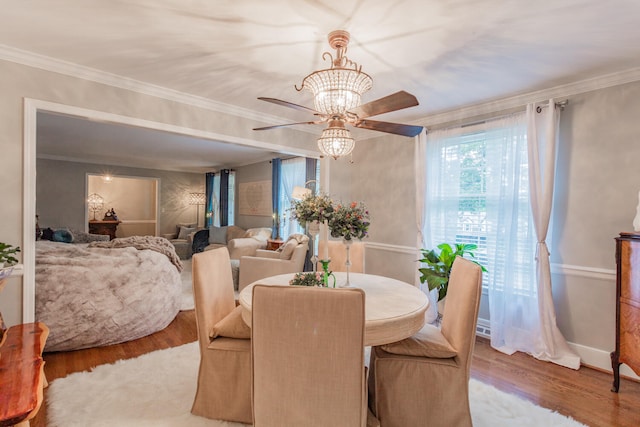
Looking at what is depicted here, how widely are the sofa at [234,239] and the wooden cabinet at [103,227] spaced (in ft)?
8.63

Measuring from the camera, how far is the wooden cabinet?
27.2 ft

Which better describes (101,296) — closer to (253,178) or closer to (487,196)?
(487,196)

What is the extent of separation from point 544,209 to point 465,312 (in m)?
1.76

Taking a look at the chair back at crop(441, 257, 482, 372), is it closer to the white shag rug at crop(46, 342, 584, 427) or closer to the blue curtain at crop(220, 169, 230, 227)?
the white shag rug at crop(46, 342, 584, 427)

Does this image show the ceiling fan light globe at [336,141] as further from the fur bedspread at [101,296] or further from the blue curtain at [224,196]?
the blue curtain at [224,196]

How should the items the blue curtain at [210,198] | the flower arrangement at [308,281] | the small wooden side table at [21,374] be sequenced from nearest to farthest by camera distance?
the small wooden side table at [21,374] → the flower arrangement at [308,281] → the blue curtain at [210,198]

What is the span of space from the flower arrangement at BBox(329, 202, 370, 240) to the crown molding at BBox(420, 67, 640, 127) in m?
2.20

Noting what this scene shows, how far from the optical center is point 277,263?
463 centimetres

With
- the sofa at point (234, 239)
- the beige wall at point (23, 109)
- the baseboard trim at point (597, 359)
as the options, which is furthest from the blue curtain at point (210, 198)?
the baseboard trim at point (597, 359)

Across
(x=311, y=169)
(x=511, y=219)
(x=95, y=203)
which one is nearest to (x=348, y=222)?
(x=511, y=219)

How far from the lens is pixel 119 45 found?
232 cm

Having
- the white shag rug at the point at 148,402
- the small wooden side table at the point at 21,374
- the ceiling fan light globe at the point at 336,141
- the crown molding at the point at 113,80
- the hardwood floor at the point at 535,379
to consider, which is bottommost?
the hardwood floor at the point at 535,379

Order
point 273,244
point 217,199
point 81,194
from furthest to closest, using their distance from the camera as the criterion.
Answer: point 217,199, point 81,194, point 273,244

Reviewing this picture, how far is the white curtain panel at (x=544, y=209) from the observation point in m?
2.95
